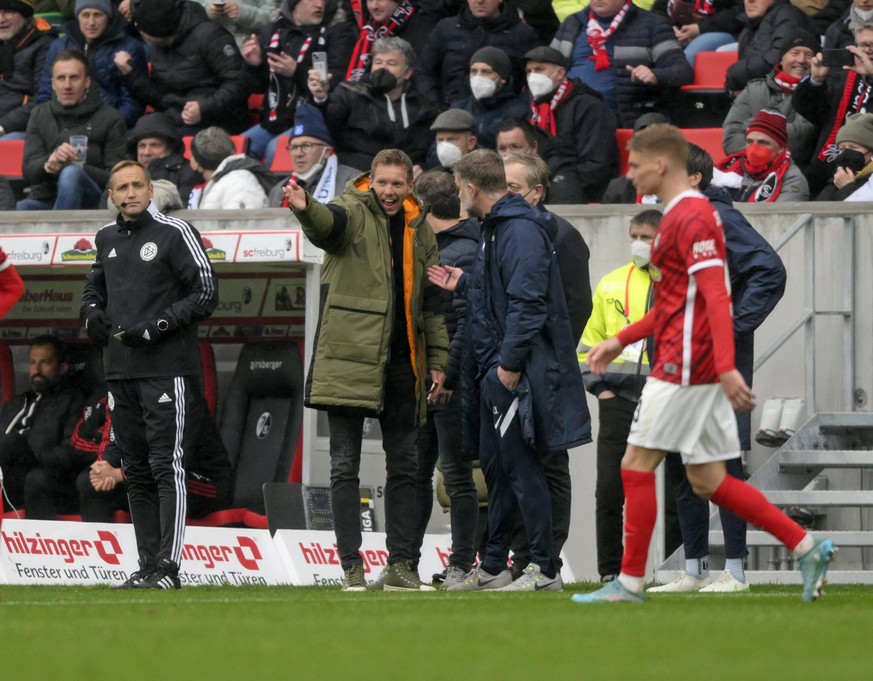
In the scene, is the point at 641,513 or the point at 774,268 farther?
the point at 774,268

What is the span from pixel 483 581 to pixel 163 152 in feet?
21.1

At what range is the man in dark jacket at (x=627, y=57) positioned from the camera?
13.3 m

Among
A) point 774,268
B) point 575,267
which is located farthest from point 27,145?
point 774,268

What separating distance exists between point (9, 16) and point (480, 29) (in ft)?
15.1

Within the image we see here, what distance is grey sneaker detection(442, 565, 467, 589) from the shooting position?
336 inches

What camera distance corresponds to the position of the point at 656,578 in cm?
963

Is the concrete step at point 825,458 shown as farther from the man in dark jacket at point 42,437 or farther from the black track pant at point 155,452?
the man in dark jacket at point 42,437

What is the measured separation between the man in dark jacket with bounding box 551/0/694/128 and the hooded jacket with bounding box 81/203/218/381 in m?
5.46

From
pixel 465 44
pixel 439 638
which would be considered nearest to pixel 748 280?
pixel 439 638

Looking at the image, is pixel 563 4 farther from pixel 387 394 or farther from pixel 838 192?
pixel 387 394

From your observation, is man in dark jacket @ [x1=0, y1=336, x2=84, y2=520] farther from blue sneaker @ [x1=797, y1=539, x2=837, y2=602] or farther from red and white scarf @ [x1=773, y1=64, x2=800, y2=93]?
blue sneaker @ [x1=797, y1=539, x2=837, y2=602]

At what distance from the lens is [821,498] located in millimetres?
9438

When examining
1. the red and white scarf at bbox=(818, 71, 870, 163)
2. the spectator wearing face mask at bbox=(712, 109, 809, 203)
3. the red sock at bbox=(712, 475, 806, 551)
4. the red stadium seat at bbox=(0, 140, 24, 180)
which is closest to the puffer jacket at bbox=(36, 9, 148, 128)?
the red stadium seat at bbox=(0, 140, 24, 180)

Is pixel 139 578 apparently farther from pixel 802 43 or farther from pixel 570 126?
pixel 802 43
